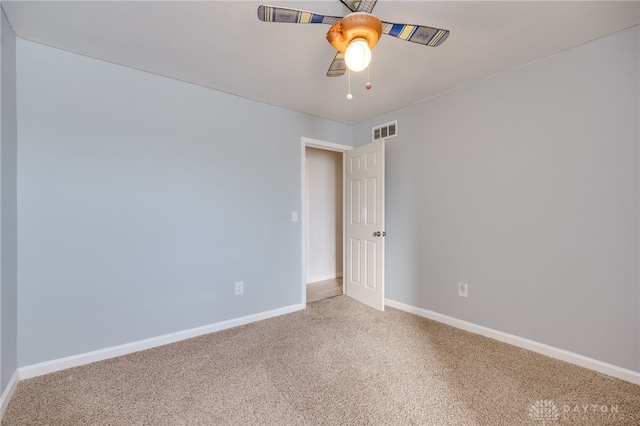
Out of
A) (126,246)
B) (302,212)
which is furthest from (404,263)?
(126,246)

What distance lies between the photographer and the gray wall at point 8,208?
1635 mm

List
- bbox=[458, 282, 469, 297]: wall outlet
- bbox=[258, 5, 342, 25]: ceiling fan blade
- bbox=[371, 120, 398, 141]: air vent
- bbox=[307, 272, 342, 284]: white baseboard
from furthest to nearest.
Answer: bbox=[307, 272, 342, 284]: white baseboard → bbox=[371, 120, 398, 141]: air vent → bbox=[458, 282, 469, 297]: wall outlet → bbox=[258, 5, 342, 25]: ceiling fan blade

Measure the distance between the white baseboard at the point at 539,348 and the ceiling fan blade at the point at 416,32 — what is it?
2349 mm

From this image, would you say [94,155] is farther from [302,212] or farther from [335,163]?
[335,163]

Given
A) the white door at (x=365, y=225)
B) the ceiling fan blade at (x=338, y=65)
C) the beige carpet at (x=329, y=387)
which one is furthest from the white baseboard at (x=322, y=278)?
the ceiling fan blade at (x=338, y=65)

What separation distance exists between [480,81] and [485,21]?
2.87ft

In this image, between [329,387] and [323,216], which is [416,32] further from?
[323,216]

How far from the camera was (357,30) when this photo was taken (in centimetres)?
138

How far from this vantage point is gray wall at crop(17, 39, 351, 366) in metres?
1.97

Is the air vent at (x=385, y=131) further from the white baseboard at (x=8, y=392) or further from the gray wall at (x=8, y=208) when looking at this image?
the white baseboard at (x=8, y=392)

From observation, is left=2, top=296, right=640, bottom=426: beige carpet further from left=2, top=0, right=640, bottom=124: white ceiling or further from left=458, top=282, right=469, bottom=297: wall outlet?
left=2, top=0, right=640, bottom=124: white ceiling

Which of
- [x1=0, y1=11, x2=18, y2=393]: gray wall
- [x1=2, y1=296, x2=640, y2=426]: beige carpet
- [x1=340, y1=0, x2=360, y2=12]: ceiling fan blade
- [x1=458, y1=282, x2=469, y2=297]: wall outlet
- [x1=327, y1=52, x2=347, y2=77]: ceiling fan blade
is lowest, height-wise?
[x1=2, y1=296, x2=640, y2=426]: beige carpet

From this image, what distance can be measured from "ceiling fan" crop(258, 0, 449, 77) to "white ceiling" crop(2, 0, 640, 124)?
272 mm

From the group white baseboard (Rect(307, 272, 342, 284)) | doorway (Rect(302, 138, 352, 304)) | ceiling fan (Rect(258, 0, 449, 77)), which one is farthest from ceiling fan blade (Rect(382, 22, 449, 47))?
white baseboard (Rect(307, 272, 342, 284))
